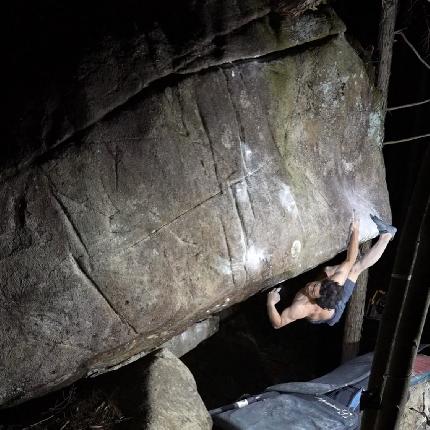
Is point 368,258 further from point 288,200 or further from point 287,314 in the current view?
point 288,200

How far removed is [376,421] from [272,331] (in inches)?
321

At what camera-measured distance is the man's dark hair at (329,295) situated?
588 cm

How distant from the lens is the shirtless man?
19.5 ft

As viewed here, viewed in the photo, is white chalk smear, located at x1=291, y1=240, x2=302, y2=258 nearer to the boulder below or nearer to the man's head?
the man's head

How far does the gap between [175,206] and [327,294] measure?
107 inches

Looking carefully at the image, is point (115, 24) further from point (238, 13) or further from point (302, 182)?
point (302, 182)

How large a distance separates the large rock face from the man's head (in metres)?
0.47

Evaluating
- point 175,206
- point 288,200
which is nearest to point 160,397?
point 175,206

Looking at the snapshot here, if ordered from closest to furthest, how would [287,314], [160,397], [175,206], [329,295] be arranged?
[175,206], [160,397], [329,295], [287,314]

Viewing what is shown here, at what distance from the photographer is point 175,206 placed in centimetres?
441

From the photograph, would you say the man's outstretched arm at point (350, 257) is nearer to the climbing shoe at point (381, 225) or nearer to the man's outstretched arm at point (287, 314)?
the climbing shoe at point (381, 225)

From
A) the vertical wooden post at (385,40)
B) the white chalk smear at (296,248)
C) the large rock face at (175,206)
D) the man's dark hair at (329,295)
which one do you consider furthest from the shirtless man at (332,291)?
the vertical wooden post at (385,40)

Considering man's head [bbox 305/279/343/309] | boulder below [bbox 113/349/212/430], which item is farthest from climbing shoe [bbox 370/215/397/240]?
boulder below [bbox 113/349/212/430]

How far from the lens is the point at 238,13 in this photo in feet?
15.5
